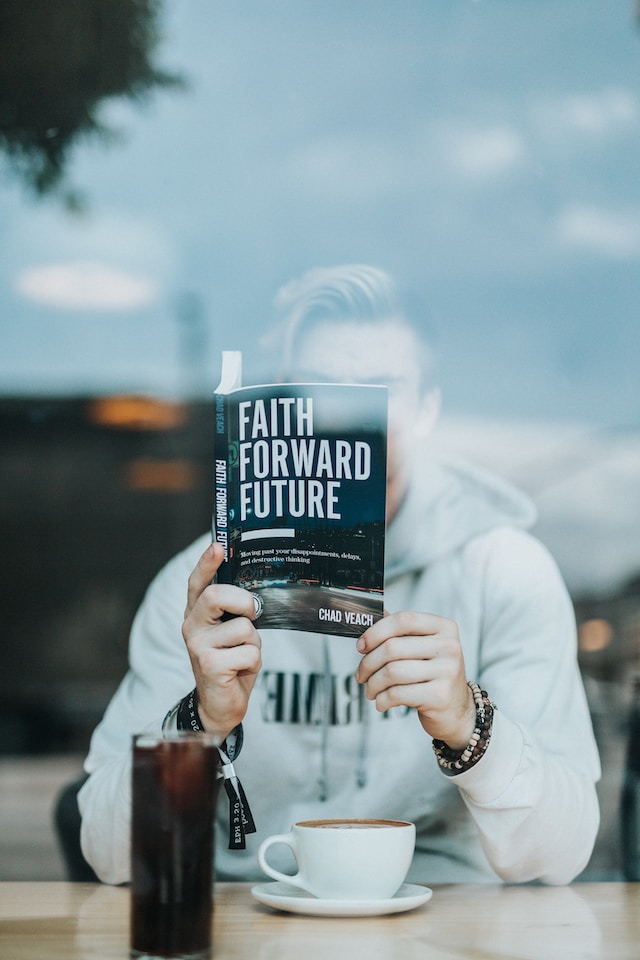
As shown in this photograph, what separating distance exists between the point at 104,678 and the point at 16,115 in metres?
1.67

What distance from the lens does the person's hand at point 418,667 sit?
3.03 ft

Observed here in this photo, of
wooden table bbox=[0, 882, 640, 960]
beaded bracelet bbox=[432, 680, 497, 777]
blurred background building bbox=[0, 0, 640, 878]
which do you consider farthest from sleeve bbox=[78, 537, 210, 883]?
blurred background building bbox=[0, 0, 640, 878]

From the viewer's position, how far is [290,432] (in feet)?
3.02

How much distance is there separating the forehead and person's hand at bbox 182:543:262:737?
1.34 ft

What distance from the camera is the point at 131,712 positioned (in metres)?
1.30

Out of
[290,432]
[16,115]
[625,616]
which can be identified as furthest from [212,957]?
[16,115]

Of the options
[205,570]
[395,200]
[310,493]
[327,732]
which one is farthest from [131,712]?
[395,200]

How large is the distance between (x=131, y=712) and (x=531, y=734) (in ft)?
1.70

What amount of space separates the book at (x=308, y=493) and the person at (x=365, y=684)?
0.31 meters

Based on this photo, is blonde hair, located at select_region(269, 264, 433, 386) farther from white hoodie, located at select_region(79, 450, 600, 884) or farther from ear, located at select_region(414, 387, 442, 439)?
white hoodie, located at select_region(79, 450, 600, 884)

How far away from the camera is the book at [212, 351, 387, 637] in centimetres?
91

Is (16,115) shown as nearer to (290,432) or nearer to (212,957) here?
(290,432)

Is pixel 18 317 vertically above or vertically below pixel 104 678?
above

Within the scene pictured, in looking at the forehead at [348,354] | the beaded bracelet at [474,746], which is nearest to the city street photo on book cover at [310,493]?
the beaded bracelet at [474,746]
